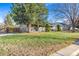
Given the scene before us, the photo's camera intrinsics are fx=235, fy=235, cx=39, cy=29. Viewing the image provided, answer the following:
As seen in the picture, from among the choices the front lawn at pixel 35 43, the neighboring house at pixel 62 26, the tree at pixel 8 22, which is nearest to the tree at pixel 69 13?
the neighboring house at pixel 62 26

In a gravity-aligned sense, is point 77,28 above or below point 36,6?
below

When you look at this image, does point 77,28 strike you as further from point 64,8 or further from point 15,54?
point 15,54

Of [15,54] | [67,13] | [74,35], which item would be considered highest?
[67,13]

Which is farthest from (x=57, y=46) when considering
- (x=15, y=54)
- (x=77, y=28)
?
(x=15, y=54)

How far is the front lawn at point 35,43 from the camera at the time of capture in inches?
128

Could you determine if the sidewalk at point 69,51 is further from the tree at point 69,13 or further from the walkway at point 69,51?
the tree at point 69,13

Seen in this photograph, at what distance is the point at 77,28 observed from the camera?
334 cm

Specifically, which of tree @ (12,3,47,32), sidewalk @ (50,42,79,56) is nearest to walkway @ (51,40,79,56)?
sidewalk @ (50,42,79,56)

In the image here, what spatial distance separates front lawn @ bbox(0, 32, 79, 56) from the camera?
3260 mm

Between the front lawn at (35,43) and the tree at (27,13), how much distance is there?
182 mm

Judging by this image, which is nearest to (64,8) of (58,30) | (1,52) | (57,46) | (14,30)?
(58,30)

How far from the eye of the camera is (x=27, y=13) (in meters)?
3.34

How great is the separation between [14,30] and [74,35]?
85 cm

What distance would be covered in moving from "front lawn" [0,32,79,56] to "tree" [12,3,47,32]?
18cm
